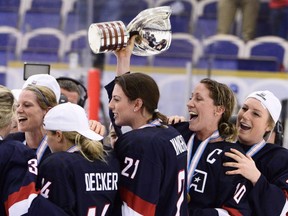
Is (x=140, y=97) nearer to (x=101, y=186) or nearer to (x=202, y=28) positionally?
(x=101, y=186)

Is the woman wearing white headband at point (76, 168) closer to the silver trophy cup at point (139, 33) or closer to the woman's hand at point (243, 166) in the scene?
the silver trophy cup at point (139, 33)

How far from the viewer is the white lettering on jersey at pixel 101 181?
3.92 meters

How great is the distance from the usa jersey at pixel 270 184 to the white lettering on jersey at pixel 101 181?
86 cm

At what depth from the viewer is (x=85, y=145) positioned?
3.99 metres

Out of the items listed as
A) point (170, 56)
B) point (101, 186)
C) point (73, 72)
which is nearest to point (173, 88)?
point (170, 56)

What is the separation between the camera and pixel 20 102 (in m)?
4.49

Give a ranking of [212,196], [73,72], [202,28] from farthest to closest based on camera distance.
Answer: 1. [202,28]
2. [73,72]
3. [212,196]

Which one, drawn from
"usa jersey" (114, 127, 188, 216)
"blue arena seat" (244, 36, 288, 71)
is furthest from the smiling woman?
"blue arena seat" (244, 36, 288, 71)

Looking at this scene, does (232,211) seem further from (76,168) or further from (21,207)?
(21,207)

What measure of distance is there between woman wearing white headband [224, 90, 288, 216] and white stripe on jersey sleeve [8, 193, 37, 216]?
1213 millimetres

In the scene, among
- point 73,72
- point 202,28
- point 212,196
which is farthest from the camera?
point 202,28

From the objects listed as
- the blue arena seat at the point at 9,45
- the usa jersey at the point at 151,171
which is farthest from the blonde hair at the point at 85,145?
the blue arena seat at the point at 9,45

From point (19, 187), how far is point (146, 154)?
0.61m

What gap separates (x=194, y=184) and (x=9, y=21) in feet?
16.0
